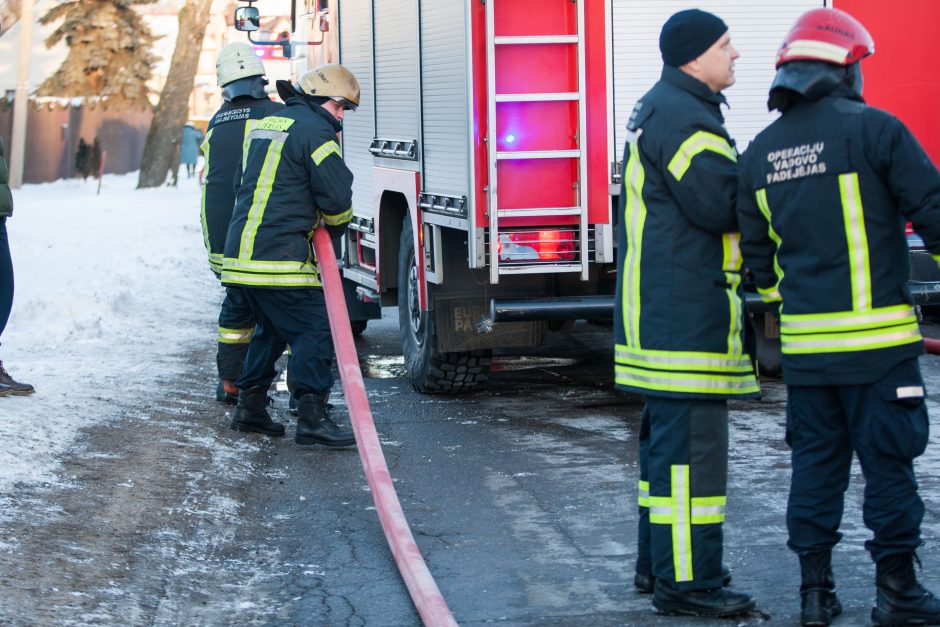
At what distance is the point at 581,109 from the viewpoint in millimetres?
7352

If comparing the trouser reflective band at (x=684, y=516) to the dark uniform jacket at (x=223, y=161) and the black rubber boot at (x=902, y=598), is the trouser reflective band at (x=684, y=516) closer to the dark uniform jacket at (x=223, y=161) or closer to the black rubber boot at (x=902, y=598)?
the black rubber boot at (x=902, y=598)

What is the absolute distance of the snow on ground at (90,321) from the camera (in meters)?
7.09

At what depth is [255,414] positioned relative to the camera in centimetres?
748

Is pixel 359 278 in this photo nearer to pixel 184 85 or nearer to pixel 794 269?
pixel 794 269

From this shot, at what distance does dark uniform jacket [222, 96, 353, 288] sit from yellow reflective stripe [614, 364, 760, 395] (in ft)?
9.61

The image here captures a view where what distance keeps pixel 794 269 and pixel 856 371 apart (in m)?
0.34

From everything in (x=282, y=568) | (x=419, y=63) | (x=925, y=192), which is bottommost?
(x=282, y=568)

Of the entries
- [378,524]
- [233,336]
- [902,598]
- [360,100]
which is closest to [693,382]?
[902,598]

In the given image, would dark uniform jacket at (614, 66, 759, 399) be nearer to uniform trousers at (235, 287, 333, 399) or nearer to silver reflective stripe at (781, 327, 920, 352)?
silver reflective stripe at (781, 327, 920, 352)

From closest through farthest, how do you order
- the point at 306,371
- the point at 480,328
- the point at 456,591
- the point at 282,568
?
1. the point at 456,591
2. the point at 282,568
3. the point at 306,371
4. the point at 480,328

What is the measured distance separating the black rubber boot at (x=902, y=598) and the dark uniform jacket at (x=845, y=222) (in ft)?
1.81

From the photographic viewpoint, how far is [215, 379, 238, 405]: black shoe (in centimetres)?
820

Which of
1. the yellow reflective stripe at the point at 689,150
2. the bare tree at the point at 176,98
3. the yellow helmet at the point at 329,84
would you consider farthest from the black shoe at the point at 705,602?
the bare tree at the point at 176,98

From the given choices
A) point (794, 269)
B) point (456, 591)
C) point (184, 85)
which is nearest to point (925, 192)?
point (794, 269)
